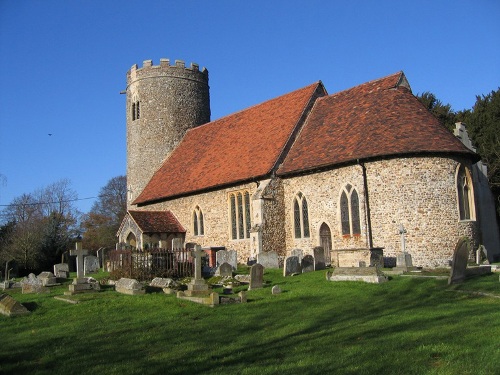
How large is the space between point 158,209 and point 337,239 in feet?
38.3

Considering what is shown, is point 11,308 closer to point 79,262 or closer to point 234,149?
point 79,262

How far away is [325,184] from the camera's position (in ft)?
71.1

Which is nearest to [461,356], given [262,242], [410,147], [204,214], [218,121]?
[410,147]

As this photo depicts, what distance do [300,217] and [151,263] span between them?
729 cm

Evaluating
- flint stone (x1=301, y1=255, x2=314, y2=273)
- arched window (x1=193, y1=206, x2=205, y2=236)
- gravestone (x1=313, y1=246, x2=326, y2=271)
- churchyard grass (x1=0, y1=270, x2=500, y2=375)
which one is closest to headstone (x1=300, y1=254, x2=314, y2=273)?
flint stone (x1=301, y1=255, x2=314, y2=273)

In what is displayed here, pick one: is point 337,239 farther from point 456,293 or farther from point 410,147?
point 456,293

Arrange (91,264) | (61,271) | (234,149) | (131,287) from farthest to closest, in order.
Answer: (234,149), (91,264), (61,271), (131,287)

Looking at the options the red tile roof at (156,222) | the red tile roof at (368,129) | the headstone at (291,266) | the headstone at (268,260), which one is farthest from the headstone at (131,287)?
the red tile roof at (156,222)

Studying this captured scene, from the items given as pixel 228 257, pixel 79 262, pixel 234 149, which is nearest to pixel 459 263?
pixel 228 257

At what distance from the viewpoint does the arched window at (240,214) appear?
24.0m

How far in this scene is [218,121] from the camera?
31281mm

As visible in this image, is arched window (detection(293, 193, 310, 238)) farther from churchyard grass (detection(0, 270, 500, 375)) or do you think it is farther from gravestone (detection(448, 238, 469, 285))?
gravestone (detection(448, 238, 469, 285))

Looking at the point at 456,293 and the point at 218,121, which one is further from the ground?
the point at 218,121

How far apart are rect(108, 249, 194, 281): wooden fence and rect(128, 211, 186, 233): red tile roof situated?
21.3 feet
